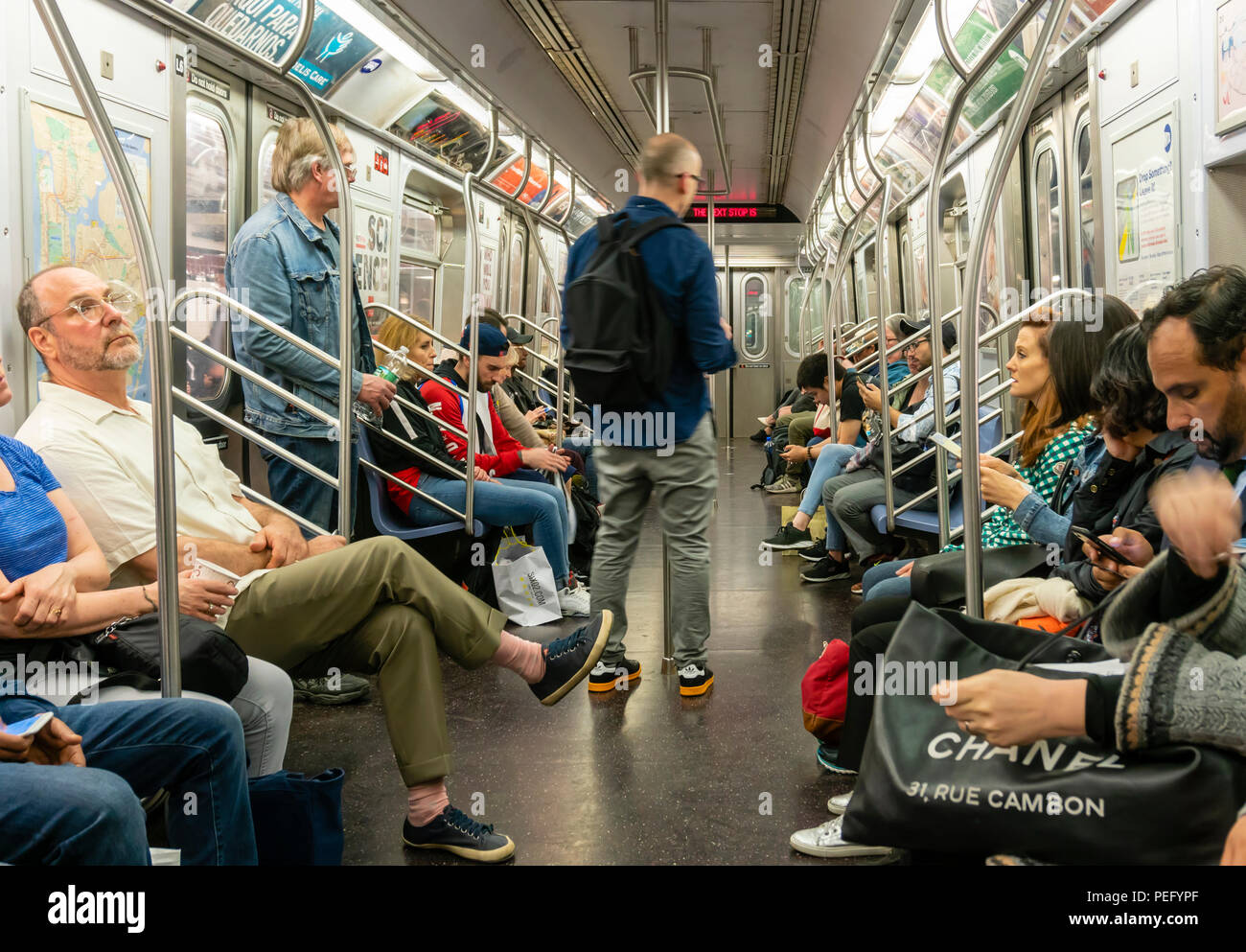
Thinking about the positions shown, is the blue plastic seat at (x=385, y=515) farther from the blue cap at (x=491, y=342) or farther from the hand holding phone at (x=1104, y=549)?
the hand holding phone at (x=1104, y=549)

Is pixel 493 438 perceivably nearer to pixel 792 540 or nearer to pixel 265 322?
pixel 265 322

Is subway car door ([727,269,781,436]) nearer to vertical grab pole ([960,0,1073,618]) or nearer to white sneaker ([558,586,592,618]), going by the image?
white sneaker ([558,586,592,618])

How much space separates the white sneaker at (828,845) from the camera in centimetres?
224

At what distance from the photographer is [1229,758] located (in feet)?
4.01

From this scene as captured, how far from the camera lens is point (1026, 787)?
128 centimetres

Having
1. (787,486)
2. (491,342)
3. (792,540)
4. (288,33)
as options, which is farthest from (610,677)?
(787,486)

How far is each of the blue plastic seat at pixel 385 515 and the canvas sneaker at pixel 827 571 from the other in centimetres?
195

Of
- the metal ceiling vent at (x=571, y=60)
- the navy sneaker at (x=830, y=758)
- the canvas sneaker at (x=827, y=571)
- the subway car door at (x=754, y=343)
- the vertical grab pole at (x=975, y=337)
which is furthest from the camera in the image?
the subway car door at (x=754, y=343)

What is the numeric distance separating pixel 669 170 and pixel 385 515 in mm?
1946

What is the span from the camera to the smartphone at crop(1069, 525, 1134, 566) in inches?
76.4

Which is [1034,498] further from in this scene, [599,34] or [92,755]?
[599,34]

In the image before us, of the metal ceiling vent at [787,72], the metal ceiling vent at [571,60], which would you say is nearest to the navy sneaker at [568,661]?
the metal ceiling vent at [571,60]

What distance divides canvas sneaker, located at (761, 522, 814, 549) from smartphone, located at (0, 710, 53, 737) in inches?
192

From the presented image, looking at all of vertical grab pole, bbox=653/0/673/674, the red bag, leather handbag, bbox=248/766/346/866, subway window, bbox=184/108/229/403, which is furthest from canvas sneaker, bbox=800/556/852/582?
leather handbag, bbox=248/766/346/866
